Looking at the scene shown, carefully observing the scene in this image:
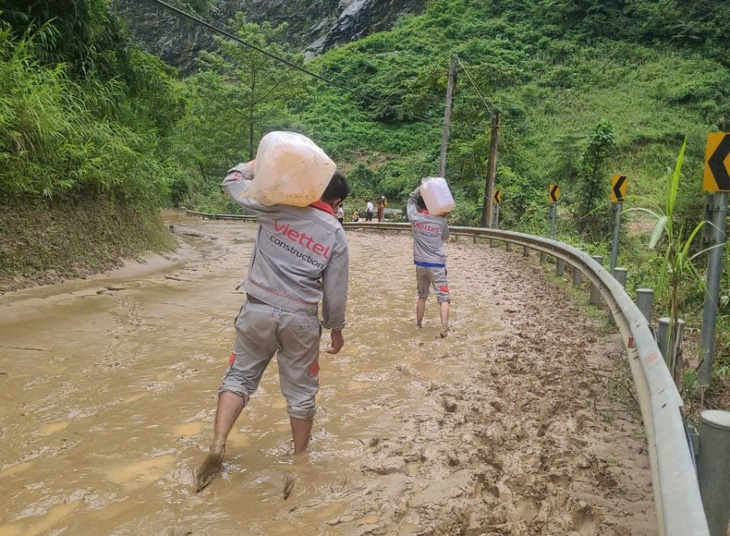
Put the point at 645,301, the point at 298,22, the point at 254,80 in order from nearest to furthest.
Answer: the point at 645,301, the point at 254,80, the point at 298,22

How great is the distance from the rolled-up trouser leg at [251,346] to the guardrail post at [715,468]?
2105mm

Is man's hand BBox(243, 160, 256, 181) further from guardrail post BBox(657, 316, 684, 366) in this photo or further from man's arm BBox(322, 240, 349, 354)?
guardrail post BBox(657, 316, 684, 366)

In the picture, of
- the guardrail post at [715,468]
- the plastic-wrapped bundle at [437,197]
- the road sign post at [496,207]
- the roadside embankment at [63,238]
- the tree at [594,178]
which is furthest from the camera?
the road sign post at [496,207]

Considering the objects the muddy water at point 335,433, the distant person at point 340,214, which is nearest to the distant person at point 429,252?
the muddy water at point 335,433

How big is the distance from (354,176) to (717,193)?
35.3 m

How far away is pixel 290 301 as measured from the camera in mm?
3180

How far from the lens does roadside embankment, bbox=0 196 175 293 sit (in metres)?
7.02

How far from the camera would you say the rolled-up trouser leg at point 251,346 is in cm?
316

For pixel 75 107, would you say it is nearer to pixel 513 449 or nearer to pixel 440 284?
pixel 440 284

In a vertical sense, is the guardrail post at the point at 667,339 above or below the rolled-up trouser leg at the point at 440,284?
above

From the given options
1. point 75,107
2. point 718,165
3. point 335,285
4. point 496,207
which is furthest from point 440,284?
point 496,207

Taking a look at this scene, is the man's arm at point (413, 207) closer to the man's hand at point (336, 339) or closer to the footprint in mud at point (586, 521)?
the man's hand at point (336, 339)

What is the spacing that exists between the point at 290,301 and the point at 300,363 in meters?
0.38

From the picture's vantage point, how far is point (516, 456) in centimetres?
324
